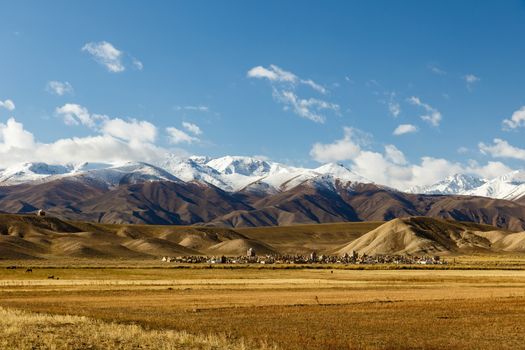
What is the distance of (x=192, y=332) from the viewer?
36.6 m

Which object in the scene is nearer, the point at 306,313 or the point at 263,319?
the point at 263,319

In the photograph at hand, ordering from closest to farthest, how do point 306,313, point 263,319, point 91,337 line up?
point 91,337 < point 263,319 < point 306,313

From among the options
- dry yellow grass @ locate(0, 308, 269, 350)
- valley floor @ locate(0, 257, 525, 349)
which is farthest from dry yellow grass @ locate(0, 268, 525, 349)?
dry yellow grass @ locate(0, 308, 269, 350)

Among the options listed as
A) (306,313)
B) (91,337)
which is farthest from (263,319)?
(91,337)

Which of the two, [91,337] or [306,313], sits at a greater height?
[91,337]

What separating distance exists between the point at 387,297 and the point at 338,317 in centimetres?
1827

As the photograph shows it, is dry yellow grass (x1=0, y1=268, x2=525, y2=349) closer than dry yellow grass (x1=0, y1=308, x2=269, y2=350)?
No

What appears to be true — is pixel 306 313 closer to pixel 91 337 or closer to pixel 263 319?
pixel 263 319

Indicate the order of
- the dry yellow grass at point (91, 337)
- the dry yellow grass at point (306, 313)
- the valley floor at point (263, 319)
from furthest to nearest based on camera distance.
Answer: the dry yellow grass at point (306, 313)
the valley floor at point (263, 319)
the dry yellow grass at point (91, 337)

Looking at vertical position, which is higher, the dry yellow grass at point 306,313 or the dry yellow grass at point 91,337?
the dry yellow grass at point 91,337

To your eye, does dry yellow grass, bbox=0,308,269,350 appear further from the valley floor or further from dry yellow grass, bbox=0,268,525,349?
dry yellow grass, bbox=0,268,525,349

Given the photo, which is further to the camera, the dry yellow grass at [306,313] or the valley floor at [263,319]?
the dry yellow grass at [306,313]

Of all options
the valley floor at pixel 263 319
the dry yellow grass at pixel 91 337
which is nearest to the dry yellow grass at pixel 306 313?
the valley floor at pixel 263 319

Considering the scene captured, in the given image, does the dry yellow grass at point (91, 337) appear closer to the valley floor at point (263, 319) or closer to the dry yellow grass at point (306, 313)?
the valley floor at point (263, 319)
